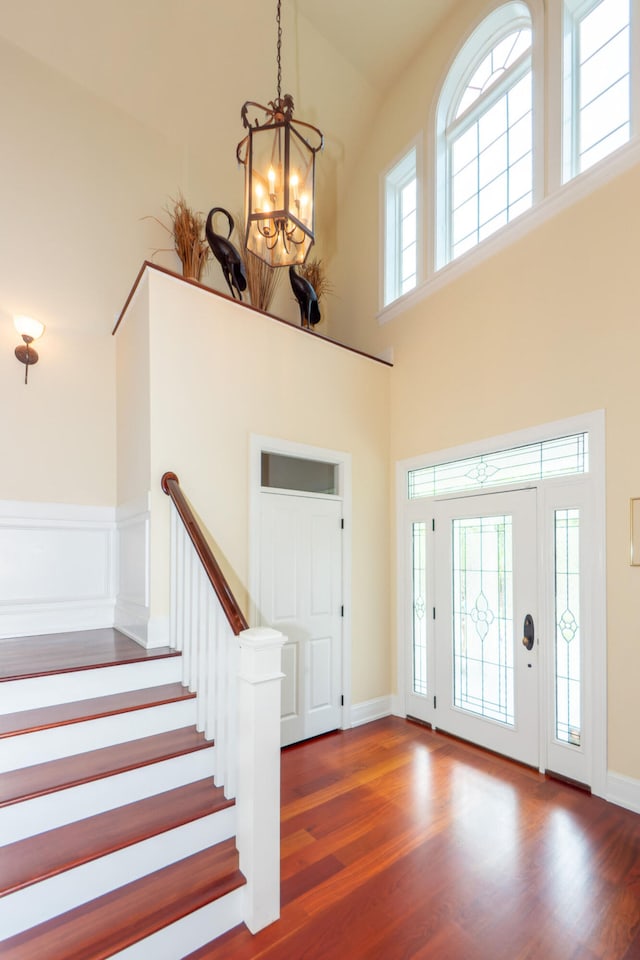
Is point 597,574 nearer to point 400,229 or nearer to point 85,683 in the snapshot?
point 85,683

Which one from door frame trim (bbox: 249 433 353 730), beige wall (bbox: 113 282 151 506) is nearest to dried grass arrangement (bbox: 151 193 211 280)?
beige wall (bbox: 113 282 151 506)

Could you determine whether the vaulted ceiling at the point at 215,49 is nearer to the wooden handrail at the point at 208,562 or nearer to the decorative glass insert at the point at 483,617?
the wooden handrail at the point at 208,562

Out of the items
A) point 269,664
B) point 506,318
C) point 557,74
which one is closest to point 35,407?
point 269,664

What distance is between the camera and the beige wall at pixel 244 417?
3.11 m

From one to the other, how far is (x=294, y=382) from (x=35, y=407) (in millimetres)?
1903

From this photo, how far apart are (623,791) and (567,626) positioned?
0.92 meters

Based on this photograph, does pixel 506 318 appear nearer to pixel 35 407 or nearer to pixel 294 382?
pixel 294 382

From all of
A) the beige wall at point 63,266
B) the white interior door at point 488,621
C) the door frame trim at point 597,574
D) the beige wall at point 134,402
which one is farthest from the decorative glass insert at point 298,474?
the door frame trim at point 597,574


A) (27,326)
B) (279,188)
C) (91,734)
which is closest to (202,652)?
(91,734)

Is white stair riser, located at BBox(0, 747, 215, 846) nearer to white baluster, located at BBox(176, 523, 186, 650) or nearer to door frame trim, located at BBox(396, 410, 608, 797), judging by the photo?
white baluster, located at BBox(176, 523, 186, 650)

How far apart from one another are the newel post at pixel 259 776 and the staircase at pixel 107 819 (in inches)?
3.2

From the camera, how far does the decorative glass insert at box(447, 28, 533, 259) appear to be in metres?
3.68

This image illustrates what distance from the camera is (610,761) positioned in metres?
2.84

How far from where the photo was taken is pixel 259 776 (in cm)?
190
